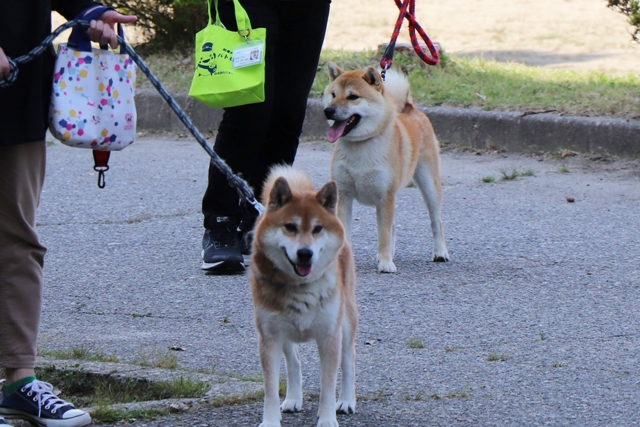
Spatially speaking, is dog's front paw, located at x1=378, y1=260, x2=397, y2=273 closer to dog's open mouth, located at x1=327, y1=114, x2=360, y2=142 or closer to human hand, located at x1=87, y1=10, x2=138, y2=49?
dog's open mouth, located at x1=327, y1=114, x2=360, y2=142

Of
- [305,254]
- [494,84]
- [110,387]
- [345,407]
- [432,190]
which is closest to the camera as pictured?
[305,254]

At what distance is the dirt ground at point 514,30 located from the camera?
38.5 ft

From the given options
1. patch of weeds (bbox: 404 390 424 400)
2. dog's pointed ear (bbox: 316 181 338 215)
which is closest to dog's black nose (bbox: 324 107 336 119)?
dog's pointed ear (bbox: 316 181 338 215)

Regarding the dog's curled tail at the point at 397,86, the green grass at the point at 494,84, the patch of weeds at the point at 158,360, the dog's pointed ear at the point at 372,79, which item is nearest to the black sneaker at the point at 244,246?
the dog's pointed ear at the point at 372,79

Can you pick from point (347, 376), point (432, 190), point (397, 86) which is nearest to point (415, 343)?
point (347, 376)

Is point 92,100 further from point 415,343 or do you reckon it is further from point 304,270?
point 415,343

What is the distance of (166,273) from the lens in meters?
4.96

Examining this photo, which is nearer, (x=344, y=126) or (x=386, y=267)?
(x=386, y=267)

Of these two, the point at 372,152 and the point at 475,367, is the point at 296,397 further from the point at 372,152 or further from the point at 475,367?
the point at 372,152

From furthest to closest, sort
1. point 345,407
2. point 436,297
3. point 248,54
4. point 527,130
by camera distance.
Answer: point 527,130, point 436,297, point 248,54, point 345,407

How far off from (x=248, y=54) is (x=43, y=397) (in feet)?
6.48

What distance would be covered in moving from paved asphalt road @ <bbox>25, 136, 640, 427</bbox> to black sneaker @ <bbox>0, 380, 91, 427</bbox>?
11.0 inches

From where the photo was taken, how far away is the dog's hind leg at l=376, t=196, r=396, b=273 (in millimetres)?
5031

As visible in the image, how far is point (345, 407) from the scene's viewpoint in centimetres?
307
